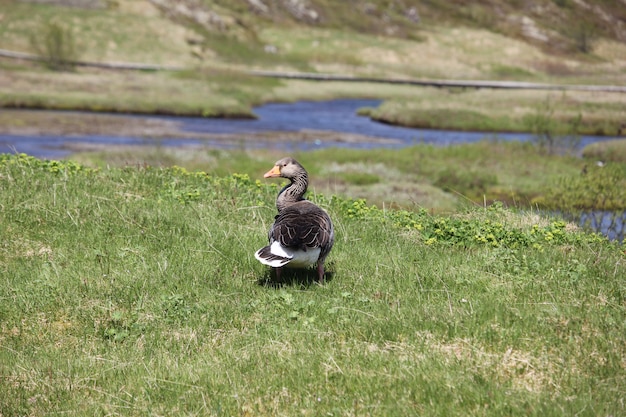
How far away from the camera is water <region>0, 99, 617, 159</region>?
1740 inches

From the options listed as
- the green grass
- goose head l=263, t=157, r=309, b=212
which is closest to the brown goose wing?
goose head l=263, t=157, r=309, b=212

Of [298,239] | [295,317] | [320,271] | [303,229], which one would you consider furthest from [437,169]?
[295,317]

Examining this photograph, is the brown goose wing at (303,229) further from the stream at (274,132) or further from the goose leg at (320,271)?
the stream at (274,132)

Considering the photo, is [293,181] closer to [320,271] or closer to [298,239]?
[320,271]

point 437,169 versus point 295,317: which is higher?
point 295,317

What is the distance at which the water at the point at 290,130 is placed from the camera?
44.2m

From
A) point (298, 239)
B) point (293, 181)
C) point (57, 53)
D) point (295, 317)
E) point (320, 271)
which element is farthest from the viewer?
point (57, 53)

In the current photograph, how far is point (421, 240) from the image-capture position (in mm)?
11906

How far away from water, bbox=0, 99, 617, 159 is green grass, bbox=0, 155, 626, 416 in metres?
28.2

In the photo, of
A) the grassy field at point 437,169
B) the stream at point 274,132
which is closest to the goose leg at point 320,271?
the grassy field at point 437,169

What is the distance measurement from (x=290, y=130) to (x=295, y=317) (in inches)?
1958

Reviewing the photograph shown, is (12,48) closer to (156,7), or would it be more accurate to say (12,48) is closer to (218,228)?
(156,7)

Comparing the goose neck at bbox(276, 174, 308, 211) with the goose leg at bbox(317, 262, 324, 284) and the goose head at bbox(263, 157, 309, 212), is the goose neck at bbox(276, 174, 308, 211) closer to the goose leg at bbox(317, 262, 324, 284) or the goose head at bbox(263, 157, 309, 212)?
the goose head at bbox(263, 157, 309, 212)

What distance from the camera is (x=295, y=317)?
338 inches
